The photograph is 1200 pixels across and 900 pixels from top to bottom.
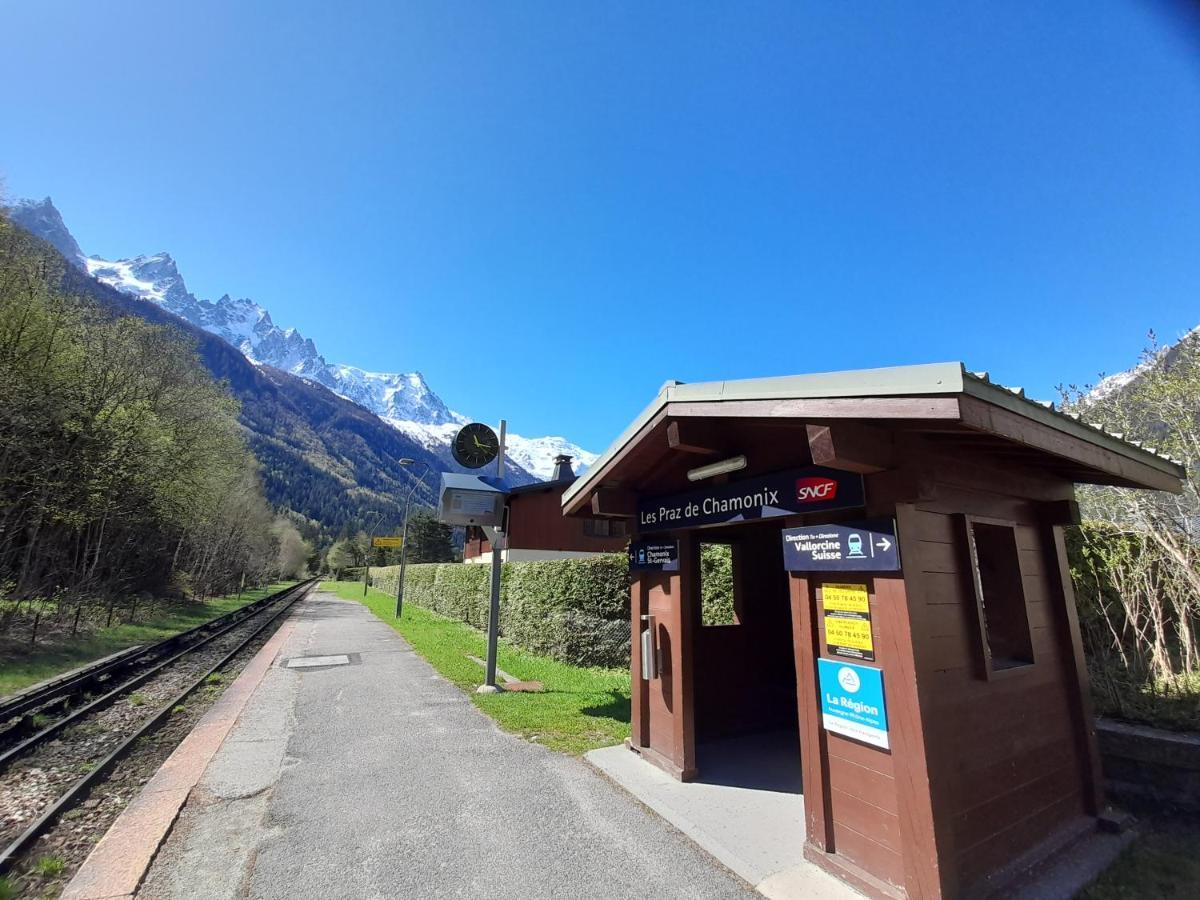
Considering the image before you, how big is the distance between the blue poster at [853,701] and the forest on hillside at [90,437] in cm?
1655

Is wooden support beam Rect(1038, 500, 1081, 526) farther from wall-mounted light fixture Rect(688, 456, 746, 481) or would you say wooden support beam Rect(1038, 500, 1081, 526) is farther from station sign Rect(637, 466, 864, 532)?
wall-mounted light fixture Rect(688, 456, 746, 481)

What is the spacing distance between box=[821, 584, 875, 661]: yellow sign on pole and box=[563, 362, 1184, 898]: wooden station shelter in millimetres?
12

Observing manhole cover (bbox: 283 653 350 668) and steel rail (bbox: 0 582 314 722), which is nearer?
steel rail (bbox: 0 582 314 722)

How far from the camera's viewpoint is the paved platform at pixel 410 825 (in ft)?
11.2

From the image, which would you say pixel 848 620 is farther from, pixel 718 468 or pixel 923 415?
pixel 718 468

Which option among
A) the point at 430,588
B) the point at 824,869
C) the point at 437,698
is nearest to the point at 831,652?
the point at 824,869

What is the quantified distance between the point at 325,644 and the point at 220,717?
8.44 meters

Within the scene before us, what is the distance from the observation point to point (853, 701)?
3434 millimetres

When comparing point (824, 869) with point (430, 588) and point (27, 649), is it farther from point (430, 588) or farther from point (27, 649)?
point (430, 588)

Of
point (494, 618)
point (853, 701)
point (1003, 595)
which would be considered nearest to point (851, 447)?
point (853, 701)

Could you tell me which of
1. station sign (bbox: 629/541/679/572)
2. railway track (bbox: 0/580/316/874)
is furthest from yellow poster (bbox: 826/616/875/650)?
railway track (bbox: 0/580/316/874)

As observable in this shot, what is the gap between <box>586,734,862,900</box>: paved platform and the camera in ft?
11.4

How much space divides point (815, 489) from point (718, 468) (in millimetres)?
1034

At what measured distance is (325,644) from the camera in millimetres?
15234
